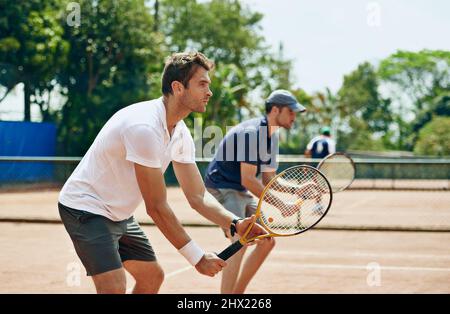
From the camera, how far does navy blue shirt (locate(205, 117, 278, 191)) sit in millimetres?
6180

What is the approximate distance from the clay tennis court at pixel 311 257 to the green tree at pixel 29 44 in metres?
13.4

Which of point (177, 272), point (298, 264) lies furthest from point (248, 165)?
point (298, 264)

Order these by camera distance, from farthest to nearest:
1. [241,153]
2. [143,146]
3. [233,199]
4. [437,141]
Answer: [437,141]
[233,199]
[241,153]
[143,146]

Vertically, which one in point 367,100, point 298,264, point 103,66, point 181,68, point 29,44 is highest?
point 181,68

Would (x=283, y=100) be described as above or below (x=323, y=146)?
above

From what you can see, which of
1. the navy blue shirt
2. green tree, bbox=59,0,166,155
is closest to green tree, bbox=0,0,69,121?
green tree, bbox=59,0,166,155

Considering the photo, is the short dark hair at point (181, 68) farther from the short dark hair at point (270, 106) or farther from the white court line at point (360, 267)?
the white court line at point (360, 267)

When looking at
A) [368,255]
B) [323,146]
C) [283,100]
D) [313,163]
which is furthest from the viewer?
[323,146]

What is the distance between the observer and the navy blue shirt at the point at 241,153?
243 inches

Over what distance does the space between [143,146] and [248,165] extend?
233 centimetres

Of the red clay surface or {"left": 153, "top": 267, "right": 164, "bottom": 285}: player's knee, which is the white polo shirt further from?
the red clay surface

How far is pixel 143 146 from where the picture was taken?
157 inches

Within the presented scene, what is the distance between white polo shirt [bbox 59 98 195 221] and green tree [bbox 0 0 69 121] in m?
24.1

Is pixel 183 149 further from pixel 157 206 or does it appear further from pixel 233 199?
pixel 233 199
